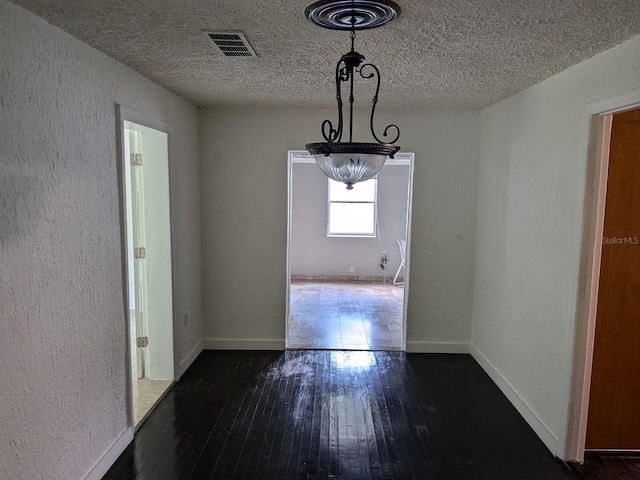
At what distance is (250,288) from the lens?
4617 millimetres

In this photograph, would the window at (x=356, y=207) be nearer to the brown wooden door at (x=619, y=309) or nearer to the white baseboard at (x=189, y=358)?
the white baseboard at (x=189, y=358)

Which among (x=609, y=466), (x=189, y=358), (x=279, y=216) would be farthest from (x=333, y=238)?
(x=609, y=466)

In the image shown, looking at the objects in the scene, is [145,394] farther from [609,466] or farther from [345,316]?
[609,466]

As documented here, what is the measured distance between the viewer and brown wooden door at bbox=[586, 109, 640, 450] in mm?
2703

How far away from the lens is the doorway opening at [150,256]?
3.60m

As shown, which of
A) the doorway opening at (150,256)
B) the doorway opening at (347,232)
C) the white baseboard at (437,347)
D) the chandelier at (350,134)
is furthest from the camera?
the doorway opening at (347,232)

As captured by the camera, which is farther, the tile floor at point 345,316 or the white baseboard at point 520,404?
the tile floor at point 345,316

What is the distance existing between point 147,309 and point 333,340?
1.97m

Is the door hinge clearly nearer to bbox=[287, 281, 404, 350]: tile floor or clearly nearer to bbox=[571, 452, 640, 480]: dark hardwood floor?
bbox=[287, 281, 404, 350]: tile floor

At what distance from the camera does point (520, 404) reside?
133 inches

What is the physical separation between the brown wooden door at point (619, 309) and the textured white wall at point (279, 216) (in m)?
1.75

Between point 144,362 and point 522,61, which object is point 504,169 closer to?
point 522,61

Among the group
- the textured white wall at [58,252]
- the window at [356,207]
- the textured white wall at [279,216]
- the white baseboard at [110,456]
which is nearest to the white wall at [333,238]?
the window at [356,207]

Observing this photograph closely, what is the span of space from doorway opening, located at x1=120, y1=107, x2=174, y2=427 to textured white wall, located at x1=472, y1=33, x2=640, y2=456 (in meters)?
2.68
